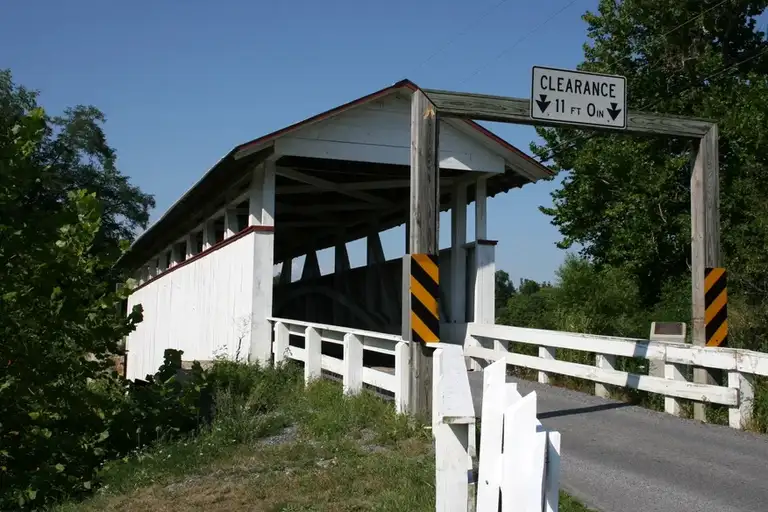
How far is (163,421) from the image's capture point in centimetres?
902

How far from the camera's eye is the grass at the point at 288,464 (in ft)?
18.6

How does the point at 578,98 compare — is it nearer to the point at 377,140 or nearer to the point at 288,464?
the point at 288,464

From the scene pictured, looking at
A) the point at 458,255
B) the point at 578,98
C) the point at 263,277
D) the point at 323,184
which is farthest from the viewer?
the point at 323,184

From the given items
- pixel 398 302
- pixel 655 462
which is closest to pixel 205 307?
pixel 398 302

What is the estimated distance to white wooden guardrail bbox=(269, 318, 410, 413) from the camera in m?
8.10

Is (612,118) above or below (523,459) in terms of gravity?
above

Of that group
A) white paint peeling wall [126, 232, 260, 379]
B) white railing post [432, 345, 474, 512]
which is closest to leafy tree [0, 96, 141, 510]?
white paint peeling wall [126, 232, 260, 379]

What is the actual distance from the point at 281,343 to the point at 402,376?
13.9ft

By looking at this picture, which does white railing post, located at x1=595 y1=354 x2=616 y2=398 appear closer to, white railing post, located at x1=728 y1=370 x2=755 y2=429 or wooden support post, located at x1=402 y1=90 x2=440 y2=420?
white railing post, located at x1=728 y1=370 x2=755 y2=429

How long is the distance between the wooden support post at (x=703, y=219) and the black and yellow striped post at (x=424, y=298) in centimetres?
305

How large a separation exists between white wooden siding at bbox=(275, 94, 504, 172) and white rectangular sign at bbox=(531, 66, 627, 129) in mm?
4684

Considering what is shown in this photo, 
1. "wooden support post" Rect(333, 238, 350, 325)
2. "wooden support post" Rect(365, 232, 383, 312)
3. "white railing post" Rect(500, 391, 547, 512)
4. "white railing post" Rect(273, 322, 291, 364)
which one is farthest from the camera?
"wooden support post" Rect(333, 238, 350, 325)

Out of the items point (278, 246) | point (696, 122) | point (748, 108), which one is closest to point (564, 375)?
point (696, 122)

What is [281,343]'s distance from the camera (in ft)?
39.2
